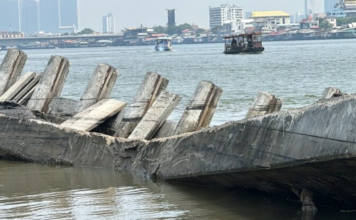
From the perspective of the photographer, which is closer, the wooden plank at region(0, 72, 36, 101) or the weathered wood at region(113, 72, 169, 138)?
the weathered wood at region(113, 72, 169, 138)

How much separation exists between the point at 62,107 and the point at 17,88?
3.77ft

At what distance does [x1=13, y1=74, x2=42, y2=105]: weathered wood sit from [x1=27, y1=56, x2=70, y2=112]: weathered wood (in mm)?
630

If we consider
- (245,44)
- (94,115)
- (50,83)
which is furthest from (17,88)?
(245,44)

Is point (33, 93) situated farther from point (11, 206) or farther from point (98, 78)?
point (11, 206)

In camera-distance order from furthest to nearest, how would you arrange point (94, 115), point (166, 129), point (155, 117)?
point (94, 115)
point (166, 129)
point (155, 117)

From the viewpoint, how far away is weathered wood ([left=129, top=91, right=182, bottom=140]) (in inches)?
388

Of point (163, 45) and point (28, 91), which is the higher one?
point (163, 45)

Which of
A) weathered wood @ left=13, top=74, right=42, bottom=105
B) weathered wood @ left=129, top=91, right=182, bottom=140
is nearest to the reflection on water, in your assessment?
weathered wood @ left=129, top=91, right=182, bottom=140

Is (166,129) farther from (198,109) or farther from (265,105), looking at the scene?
(265,105)

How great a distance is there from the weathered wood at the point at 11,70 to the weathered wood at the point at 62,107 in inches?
→ 59.9

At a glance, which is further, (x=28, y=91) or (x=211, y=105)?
(x=28, y=91)

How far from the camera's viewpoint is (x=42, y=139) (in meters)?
10.8

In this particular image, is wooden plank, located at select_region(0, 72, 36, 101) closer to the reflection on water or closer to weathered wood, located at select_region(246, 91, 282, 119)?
the reflection on water

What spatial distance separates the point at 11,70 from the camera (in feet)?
43.5
